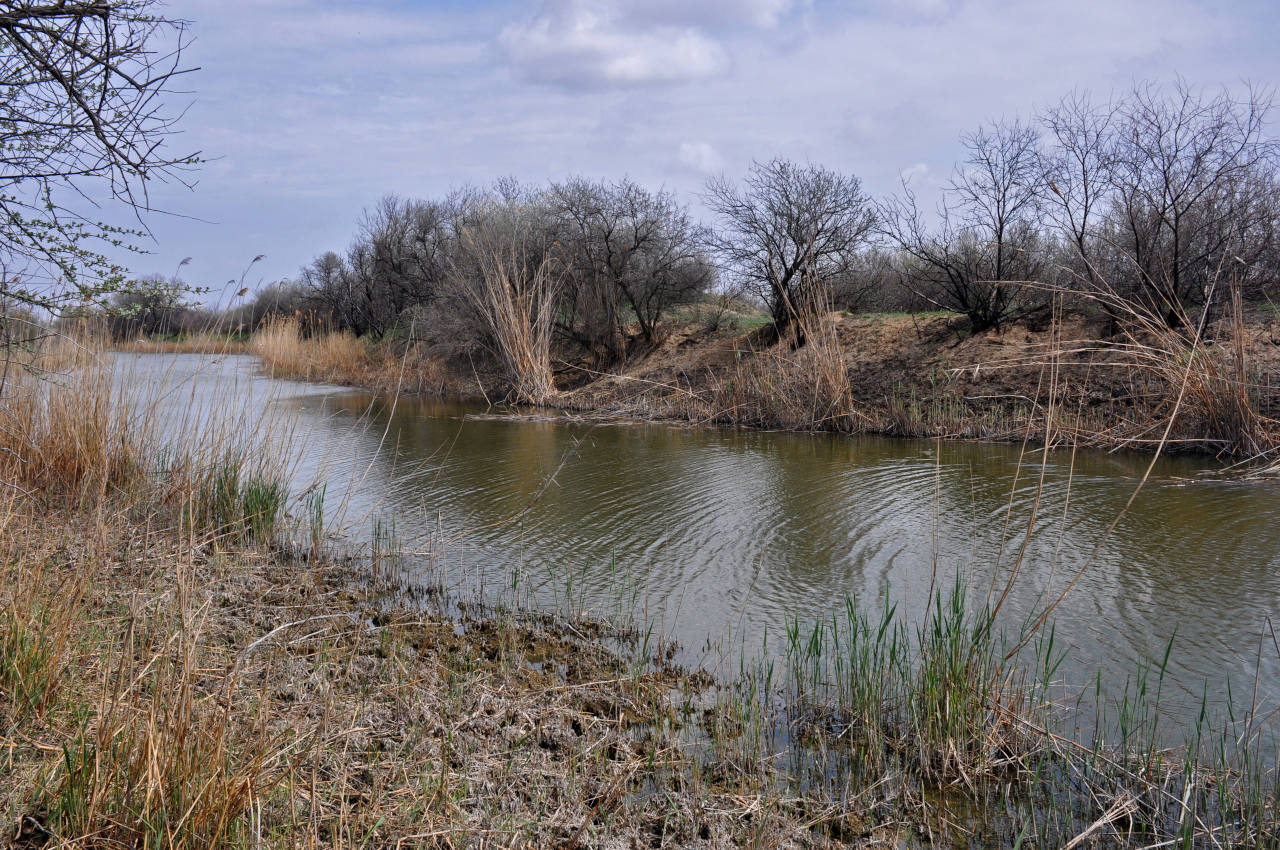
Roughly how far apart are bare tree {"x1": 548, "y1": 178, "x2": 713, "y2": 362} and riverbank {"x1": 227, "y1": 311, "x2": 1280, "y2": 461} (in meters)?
1.11

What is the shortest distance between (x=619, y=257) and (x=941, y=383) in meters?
9.19

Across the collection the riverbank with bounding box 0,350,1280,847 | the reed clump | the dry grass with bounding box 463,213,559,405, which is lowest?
→ the riverbank with bounding box 0,350,1280,847

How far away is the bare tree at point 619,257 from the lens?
2012cm

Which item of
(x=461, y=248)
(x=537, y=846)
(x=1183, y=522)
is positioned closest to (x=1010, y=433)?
(x=1183, y=522)

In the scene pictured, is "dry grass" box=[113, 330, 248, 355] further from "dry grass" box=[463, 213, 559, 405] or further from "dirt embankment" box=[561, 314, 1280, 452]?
"dry grass" box=[463, 213, 559, 405]

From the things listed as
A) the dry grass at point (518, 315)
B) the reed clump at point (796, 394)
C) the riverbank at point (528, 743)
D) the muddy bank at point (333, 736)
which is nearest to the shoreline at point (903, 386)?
the reed clump at point (796, 394)

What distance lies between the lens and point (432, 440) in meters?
12.7

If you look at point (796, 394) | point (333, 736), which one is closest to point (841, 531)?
point (333, 736)

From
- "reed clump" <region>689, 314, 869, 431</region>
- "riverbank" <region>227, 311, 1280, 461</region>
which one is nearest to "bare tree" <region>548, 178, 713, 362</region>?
"riverbank" <region>227, 311, 1280, 461</region>

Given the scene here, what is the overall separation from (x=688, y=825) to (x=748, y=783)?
1.17ft

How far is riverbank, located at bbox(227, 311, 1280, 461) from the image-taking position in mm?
9141

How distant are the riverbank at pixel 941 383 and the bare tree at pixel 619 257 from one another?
3.64 feet

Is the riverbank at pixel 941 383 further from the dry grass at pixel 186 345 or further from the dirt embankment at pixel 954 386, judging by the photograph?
the dry grass at pixel 186 345

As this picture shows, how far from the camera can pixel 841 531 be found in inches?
266
